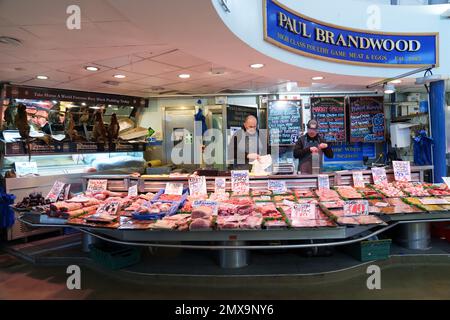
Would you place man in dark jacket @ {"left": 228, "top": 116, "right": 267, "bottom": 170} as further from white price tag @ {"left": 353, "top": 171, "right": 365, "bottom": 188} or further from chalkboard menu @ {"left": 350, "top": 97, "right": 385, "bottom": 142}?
chalkboard menu @ {"left": 350, "top": 97, "right": 385, "bottom": 142}

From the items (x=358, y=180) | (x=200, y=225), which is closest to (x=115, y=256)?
(x=200, y=225)

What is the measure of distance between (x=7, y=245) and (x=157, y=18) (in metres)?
5.59

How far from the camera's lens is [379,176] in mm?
5117

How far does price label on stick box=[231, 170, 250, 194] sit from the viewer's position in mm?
4746

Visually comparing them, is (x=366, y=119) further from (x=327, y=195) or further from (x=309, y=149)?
(x=327, y=195)

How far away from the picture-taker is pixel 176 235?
11.6 feet

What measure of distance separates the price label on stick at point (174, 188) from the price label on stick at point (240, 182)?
805mm

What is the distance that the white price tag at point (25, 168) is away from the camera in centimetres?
647

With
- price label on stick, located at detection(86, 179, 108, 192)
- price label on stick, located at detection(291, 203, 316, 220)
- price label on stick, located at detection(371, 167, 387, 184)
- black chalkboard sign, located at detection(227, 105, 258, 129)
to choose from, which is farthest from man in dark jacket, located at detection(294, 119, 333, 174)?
price label on stick, located at detection(86, 179, 108, 192)

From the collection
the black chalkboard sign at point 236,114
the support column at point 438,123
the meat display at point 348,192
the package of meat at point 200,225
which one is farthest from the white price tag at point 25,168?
the support column at point 438,123

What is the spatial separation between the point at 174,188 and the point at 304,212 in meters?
2.05

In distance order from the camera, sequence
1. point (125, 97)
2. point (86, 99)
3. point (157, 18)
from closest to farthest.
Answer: point (157, 18) → point (86, 99) → point (125, 97)

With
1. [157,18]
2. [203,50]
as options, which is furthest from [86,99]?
[157,18]
